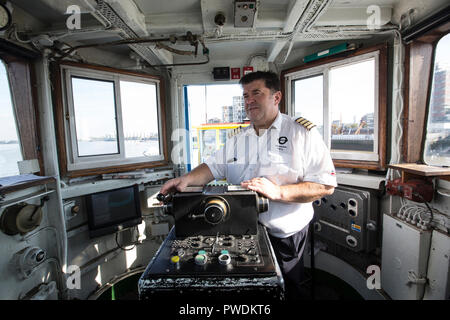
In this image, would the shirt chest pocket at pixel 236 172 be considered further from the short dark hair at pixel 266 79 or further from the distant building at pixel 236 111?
the distant building at pixel 236 111

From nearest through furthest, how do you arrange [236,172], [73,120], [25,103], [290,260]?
1. [290,260]
2. [236,172]
3. [25,103]
4. [73,120]

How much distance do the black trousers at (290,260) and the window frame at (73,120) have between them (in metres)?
2.10

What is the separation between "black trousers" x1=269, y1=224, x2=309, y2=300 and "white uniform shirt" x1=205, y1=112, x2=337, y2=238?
0.06 meters

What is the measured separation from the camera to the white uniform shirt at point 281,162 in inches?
54.6

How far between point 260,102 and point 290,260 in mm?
1083

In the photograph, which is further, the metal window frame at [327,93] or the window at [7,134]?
the metal window frame at [327,93]

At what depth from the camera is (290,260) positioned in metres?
1.44

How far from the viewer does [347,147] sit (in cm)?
252

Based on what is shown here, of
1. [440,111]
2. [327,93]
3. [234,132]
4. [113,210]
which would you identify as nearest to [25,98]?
[113,210]

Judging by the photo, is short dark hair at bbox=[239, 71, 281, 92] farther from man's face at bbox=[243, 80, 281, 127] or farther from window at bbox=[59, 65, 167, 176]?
window at bbox=[59, 65, 167, 176]

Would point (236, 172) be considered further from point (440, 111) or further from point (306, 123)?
point (440, 111)

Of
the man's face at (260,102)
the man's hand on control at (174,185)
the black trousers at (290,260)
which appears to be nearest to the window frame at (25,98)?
the man's hand on control at (174,185)

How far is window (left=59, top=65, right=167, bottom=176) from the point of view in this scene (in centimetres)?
244

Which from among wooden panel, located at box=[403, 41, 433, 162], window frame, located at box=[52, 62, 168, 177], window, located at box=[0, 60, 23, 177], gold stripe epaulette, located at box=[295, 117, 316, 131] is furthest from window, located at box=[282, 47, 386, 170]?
window, located at box=[0, 60, 23, 177]
